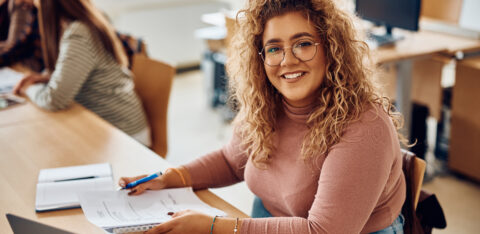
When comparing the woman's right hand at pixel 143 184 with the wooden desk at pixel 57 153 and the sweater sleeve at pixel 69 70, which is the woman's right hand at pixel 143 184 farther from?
the sweater sleeve at pixel 69 70

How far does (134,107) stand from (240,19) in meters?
0.95

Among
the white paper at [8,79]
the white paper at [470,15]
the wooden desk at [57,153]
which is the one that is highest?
the white paper at [470,15]

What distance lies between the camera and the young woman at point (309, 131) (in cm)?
107

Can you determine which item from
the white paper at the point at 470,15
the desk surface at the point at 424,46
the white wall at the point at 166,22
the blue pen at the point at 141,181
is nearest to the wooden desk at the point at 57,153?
the blue pen at the point at 141,181

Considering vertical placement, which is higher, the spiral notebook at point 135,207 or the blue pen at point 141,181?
the blue pen at point 141,181

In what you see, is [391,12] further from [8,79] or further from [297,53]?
[8,79]

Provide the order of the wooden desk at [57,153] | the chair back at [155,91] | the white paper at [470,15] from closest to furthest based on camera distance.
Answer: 1. the wooden desk at [57,153]
2. the chair back at [155,91]
3. the white paper at [470,15]

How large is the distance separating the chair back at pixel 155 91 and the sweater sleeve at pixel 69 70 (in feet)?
0.84

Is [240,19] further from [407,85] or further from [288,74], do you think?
[407,85]

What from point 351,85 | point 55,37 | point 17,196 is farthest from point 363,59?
point 55,37

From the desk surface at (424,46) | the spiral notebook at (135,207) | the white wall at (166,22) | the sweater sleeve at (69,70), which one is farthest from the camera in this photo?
the white wall at (166,22)

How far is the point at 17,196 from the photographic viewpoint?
53.2 inches

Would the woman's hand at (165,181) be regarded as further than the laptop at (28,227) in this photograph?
Yes

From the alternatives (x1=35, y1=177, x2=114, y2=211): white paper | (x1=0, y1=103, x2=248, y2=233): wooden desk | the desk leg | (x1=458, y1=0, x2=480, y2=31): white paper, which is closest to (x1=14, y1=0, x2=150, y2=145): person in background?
(x1=0, y1=103, x2=248, y2=233): wooden desk
